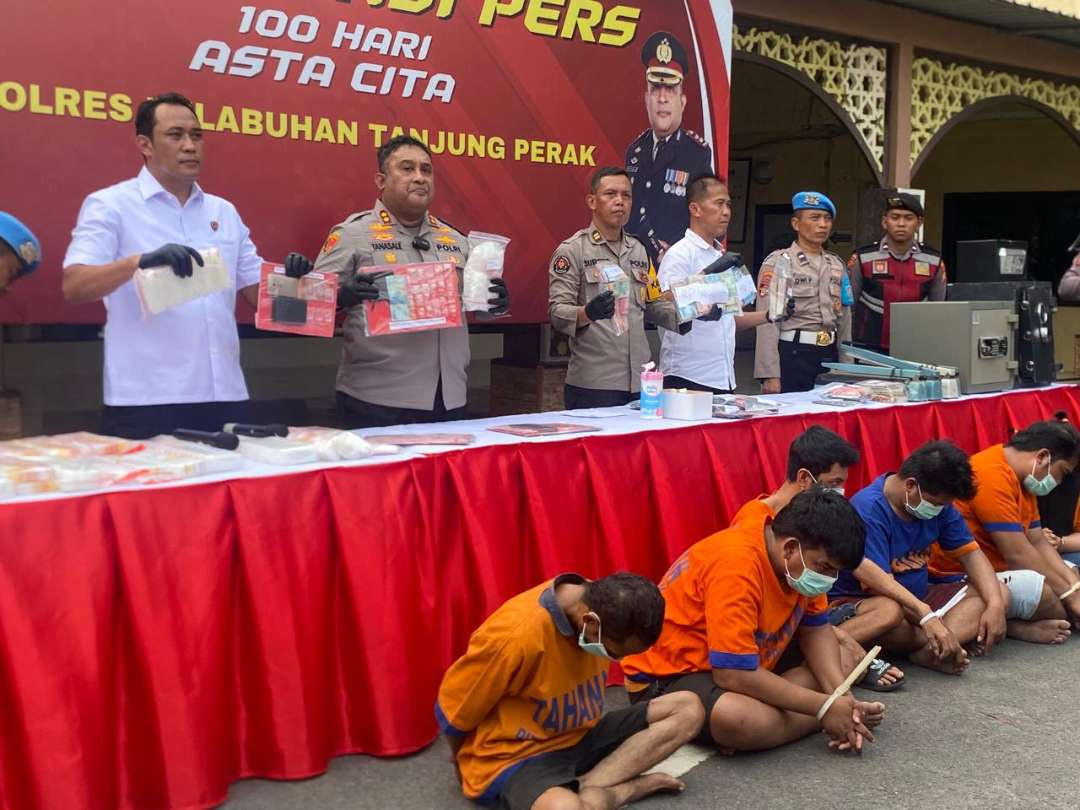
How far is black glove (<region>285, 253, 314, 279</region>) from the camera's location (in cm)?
362

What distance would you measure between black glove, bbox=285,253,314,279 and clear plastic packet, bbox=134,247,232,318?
226 millimetres

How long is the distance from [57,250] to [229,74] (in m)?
1.05

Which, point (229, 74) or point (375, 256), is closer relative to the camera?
point (375, 256)

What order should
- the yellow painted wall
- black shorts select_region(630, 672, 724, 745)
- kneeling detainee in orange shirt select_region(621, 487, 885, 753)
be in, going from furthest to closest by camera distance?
1. the yellow painted wall
2. black shorts select_region(630, 672, 724, 745)
3. kneeling detainee in orange shirt select_region(621, 487, 885, 753)

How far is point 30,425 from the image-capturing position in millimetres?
6461

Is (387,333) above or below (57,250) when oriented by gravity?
below

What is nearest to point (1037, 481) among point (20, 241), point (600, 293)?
point (600, 293)

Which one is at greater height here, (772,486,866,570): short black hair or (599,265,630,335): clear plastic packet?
(599,265,630,335): clear plastic packet

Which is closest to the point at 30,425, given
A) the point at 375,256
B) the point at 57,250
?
the point at 57,250

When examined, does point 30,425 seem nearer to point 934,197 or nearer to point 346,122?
point 346,122

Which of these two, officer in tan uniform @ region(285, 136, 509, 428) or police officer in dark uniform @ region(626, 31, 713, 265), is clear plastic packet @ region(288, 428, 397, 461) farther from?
police officer in dark uniform @ region(626, 31, 713, 265)

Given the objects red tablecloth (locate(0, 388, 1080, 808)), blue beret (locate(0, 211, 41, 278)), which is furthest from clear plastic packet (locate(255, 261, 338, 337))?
red tablecloth (locate(0, 388, 1080, 808))

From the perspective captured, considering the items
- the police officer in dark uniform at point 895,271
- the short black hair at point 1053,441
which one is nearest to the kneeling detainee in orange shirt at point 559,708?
the short black hair at point 1053,441

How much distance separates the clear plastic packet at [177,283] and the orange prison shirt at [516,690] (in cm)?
148
